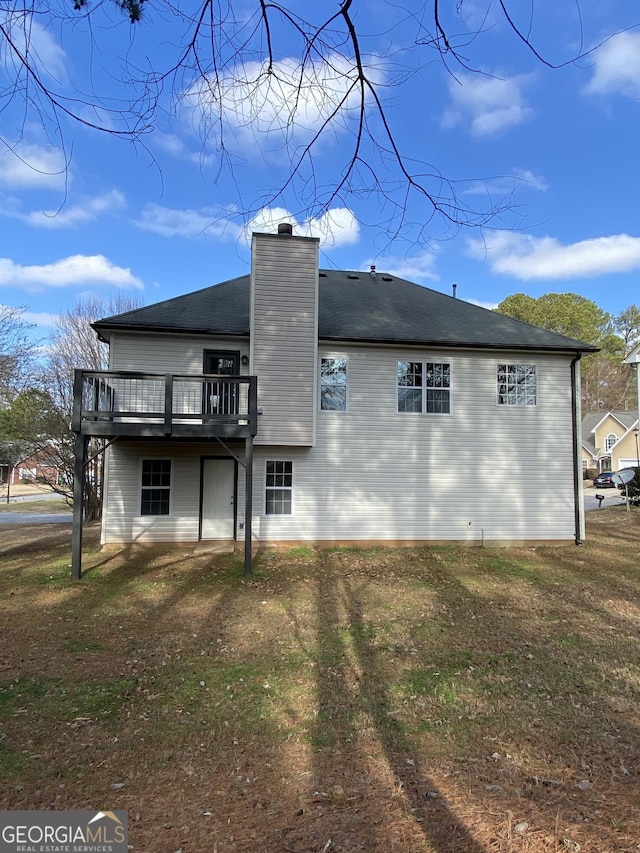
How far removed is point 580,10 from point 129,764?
5.03 m

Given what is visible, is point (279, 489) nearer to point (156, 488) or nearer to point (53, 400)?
point (156, 488)

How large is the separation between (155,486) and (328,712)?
8.01 m

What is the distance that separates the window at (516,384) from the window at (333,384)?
391 cm

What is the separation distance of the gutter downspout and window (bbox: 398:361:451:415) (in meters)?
Result: 3.17

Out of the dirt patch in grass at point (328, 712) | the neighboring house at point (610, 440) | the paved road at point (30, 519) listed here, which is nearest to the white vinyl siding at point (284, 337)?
the dirt patch in grass at point (328, 712)

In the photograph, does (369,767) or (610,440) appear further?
(610,440)

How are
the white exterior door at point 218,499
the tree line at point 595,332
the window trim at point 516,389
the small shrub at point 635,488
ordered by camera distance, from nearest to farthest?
the white exterior door at point 218,499, the window trim at point 516,389, the small shrub at point 635,488, the tree line at point 595,332

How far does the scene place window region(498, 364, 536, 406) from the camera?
38.9 feet

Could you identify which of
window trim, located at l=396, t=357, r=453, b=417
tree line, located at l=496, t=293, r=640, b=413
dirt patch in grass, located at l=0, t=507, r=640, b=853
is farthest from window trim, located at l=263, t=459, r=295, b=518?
tree line, located at l=496, t=293, r=640, b=413

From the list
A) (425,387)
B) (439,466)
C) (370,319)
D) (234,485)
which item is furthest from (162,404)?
(439,466)

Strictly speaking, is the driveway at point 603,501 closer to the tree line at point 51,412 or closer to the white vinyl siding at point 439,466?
the white vinyl siding at point 439,466

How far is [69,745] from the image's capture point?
11.5 ft

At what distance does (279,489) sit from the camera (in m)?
11.1

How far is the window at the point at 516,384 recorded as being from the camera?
38.9 feet
